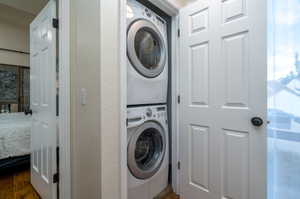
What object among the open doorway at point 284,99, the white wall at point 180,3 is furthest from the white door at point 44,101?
the open doorway at point 284,99

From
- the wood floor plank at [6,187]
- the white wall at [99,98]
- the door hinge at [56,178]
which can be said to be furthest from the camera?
the wood floor plank at [6,187]

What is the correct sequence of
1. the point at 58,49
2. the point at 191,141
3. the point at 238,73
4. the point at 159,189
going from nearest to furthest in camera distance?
the point at 238,73
the point at 58,49
the point at 191,141
the point at 159,189

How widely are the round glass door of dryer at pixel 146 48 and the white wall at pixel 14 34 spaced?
9.62 ft

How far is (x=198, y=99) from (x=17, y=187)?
7.45ft

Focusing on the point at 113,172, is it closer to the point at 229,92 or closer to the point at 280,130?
the point at 229,92

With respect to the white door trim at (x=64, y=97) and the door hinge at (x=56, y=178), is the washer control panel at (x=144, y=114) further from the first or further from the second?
the door hinge at (x=56, y=178)

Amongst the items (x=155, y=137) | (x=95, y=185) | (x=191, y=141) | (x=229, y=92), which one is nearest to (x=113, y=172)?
(x=95, y=185)

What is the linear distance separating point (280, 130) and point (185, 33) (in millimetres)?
1165

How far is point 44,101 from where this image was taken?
1.68m

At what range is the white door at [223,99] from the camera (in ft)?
4.06

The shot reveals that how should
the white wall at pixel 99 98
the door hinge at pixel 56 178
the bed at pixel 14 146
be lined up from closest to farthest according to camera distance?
1. the white wall at pixel 99 98
2. the door hinge at pixel 56 178
3. the bed at pixel 14 146

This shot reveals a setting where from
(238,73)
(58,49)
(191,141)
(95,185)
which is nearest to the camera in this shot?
(95,185)

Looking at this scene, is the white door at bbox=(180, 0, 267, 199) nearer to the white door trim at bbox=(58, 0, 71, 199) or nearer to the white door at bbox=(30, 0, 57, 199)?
the white door trim at bbox=(58, 0, 71, 199)

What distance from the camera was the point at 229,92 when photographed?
4.53ft
